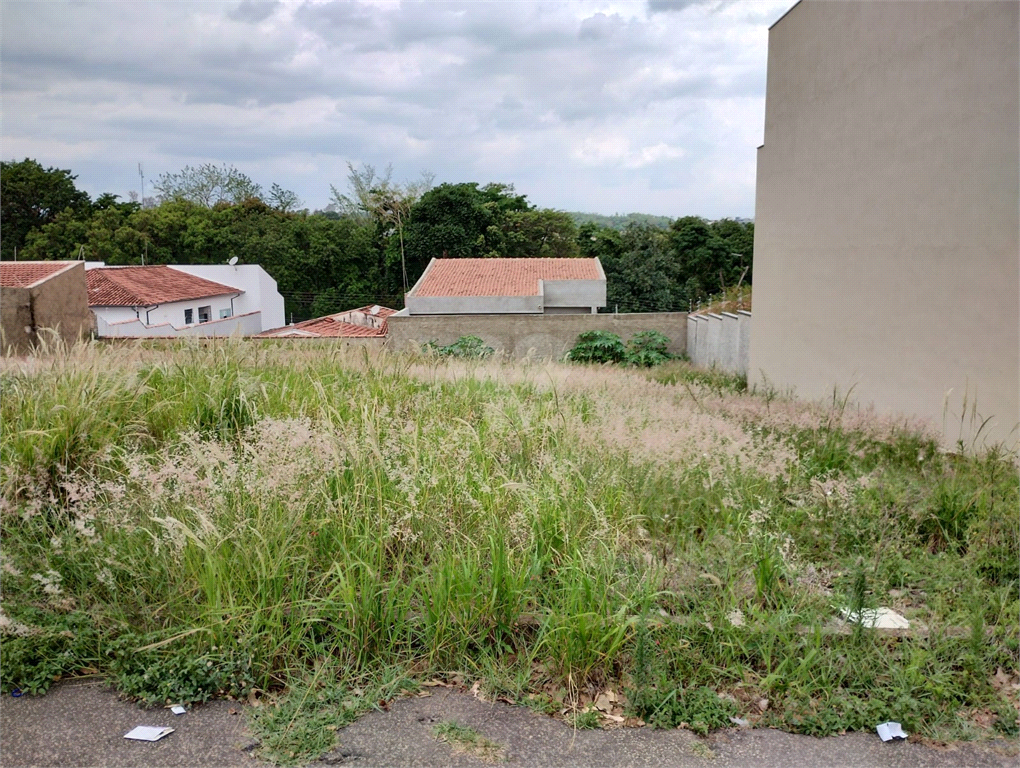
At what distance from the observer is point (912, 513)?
11.8 ft

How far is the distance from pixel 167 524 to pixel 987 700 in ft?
9.13

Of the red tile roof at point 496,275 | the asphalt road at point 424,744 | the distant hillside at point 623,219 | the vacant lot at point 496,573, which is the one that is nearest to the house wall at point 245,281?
the red tile roof at point 496,275

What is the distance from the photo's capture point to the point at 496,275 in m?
30.6

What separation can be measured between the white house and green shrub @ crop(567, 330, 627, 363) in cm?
929

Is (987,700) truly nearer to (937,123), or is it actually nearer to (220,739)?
(220,739)

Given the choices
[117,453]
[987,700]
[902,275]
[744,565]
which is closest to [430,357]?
[117,453]

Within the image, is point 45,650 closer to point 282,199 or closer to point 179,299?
point 179,299

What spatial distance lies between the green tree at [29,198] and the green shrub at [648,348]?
1053 inches

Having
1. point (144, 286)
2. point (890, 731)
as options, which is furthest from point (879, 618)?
point (144, 286)

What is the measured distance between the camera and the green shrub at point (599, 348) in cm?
2016

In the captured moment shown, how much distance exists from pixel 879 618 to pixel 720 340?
14.9 metres

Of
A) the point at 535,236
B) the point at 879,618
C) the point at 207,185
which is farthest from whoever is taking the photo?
the point at 207,185

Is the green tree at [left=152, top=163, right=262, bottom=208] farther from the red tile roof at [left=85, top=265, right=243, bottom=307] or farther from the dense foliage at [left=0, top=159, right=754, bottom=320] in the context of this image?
the red tile roof at [left=85, top=265, right=243, bottom=307]

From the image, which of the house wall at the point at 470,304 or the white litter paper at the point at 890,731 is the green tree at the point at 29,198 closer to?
the house wall at the point at 470,304
